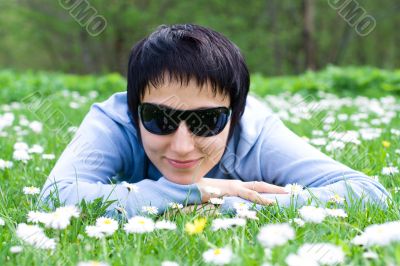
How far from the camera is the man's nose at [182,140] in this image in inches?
88.4

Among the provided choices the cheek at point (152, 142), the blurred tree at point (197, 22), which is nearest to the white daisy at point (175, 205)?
the cheek at point (152, 142)

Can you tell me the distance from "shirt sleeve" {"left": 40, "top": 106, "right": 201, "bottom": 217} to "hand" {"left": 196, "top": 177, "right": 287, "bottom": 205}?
5cm

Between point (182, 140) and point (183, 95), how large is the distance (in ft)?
0.59

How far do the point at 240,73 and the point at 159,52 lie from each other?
1.23ft

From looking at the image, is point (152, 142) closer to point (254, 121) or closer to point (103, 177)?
point (103, 177)

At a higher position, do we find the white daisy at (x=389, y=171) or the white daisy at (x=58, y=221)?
the white daisy at (x=58, y=221)

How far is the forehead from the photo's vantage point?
2238 millimetres

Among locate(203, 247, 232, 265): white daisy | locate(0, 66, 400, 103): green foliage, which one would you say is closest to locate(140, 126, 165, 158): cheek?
locate(203, 247, 232, 265): white daisy

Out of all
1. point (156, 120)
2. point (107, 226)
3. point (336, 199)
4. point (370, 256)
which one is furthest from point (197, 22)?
point (370, 256)

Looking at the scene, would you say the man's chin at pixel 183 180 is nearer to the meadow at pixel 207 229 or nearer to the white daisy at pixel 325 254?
the meadow at pixel 207 229

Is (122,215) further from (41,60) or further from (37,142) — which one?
(41,60)

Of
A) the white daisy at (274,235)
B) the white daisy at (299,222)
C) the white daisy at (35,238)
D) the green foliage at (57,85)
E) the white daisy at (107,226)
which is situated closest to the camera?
the white daisy at (274,235)

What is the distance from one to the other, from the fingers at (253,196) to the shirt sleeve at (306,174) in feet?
0.11

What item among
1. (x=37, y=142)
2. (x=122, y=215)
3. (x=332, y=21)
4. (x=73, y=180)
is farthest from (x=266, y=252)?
(x=332, y=21)
